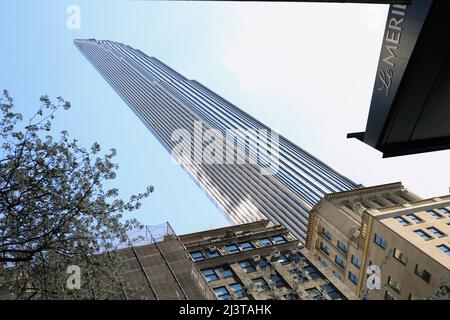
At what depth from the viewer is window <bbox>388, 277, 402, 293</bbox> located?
37.2 m

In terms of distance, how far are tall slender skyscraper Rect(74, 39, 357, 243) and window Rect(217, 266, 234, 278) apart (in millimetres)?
64105

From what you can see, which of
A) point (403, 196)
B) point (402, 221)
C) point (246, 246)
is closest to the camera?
point (402, 221)

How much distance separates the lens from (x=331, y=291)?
1484 inches

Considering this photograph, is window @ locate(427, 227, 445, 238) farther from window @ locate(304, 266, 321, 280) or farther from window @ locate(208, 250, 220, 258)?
window @ locate(208, 250, 220, 258)

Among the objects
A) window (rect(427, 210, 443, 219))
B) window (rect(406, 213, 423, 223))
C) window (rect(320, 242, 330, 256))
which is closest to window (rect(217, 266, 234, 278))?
window (rect(320, 242, 330, 256))

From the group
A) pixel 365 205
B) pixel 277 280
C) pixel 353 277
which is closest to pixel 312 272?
pixel 277 280

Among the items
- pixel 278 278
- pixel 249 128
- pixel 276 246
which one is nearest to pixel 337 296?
pixel 278 278

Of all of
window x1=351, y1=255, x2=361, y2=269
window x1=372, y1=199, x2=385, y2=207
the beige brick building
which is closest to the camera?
the beige brick building

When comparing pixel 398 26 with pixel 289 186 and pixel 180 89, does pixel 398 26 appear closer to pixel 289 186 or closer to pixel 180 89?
pixel 289 186

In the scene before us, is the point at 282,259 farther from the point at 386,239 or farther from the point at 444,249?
the point at 444,249

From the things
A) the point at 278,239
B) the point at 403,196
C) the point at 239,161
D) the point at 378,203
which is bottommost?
the point at 278,239

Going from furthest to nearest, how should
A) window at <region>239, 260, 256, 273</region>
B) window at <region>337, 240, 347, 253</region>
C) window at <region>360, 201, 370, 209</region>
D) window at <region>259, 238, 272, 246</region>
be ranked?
window at <region>360, 201, 370, 209</region> < window at <region>337, 240, 347, 253</region> < window at <region>259, 238, 272, 246</region> < window at <region>239, 260, 256, 273</region>

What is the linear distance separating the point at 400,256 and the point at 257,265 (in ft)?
43.5

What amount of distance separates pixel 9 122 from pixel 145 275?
1554 centimetres
